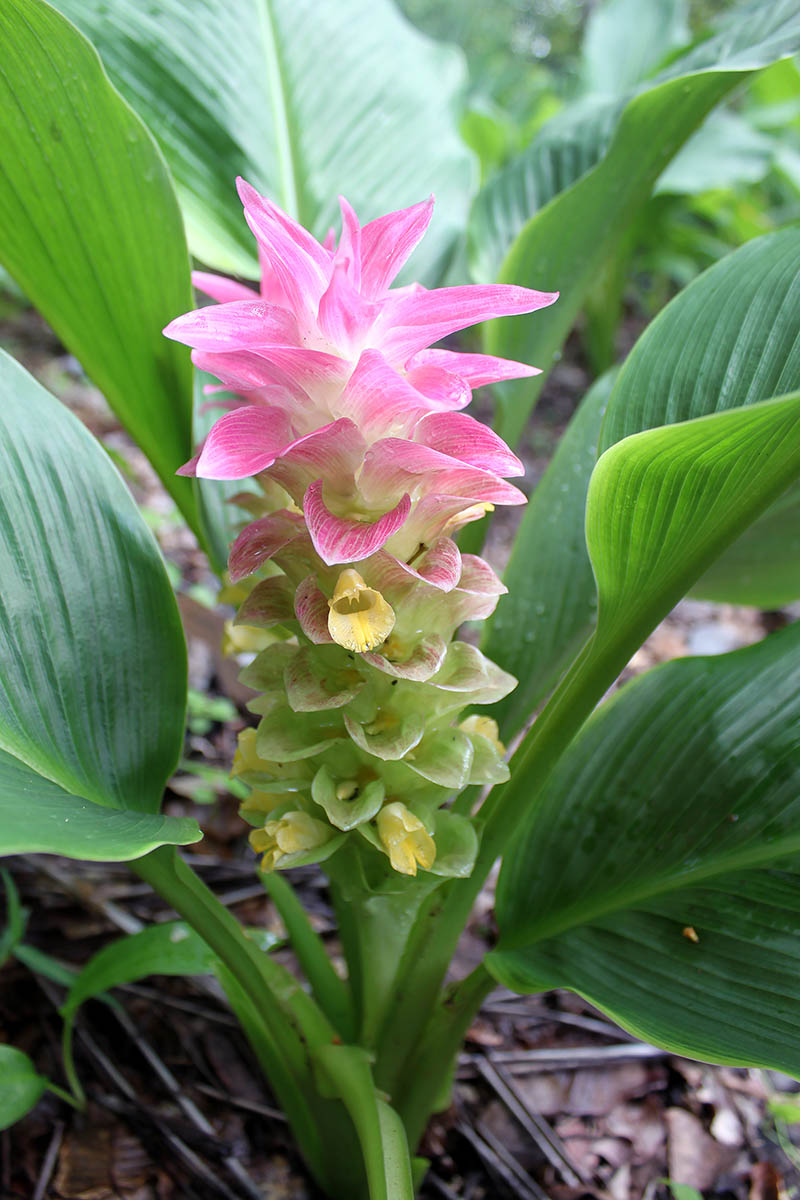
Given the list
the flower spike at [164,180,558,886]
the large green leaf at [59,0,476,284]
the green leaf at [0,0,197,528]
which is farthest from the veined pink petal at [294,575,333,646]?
the large green leaf at [59,0,476,284]

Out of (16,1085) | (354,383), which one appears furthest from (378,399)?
(16,1085)

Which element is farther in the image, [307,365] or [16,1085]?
[16,1085]

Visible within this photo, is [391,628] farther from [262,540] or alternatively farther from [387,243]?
[387,243]

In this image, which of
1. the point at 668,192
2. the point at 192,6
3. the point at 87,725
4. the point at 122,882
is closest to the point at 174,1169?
the point at 122,882

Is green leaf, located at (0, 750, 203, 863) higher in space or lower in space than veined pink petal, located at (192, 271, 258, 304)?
lower

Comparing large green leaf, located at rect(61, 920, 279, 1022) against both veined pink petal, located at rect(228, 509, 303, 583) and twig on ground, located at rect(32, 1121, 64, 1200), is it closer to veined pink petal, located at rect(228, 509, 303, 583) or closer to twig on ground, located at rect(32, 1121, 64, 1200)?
twig on ground, located at rect(32, 1121, 64, 1200)

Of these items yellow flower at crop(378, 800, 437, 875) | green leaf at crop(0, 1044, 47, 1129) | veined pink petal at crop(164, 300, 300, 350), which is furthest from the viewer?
green leaf at crop(0, 1044, 47, 1129)

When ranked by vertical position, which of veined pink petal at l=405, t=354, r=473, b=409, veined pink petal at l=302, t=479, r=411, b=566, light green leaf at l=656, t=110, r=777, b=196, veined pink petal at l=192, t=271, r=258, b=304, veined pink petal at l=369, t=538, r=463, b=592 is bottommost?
veined pink petal at l=369, t=538, r=463, b=592
